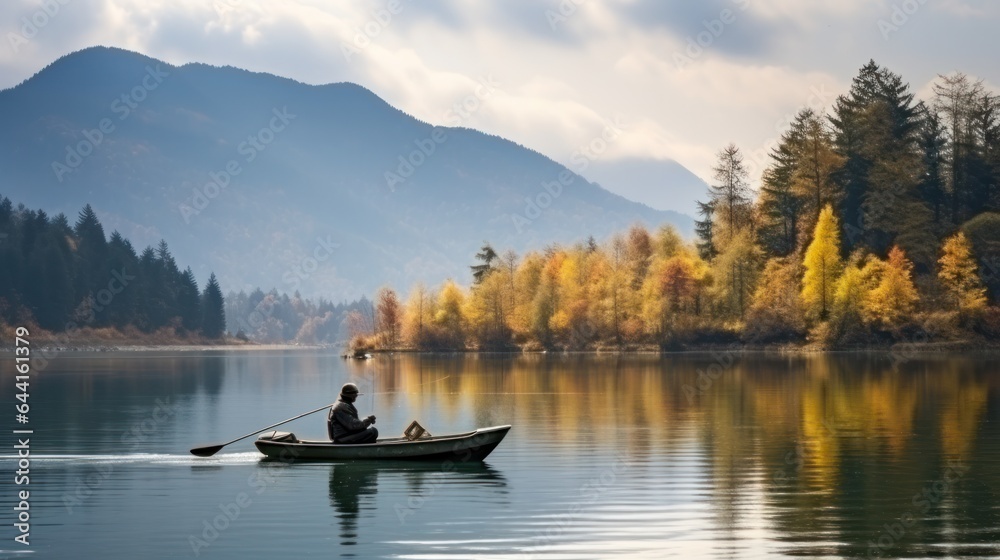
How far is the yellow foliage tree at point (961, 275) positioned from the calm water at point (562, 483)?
68323 millimetres

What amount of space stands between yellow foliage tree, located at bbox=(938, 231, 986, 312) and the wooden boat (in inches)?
4250

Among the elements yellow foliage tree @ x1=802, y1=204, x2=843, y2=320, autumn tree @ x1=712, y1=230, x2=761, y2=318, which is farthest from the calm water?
autumn tree @ x1=712, y1=230, x2=761, y2=318

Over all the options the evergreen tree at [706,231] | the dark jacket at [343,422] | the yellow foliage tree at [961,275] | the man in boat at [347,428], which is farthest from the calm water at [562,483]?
the evergreen tree at [706,231]

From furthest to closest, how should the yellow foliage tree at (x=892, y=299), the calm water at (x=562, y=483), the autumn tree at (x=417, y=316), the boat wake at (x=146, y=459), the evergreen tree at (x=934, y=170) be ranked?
the autumn tree at (x=417, y=316), the evergreen tree at (x=934, y=170), the yellow foliage tree at (x=892, y=299), the boat wake at (x=146, y=459), the calm water at (x=562, y=483)

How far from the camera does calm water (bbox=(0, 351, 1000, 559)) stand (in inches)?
1037

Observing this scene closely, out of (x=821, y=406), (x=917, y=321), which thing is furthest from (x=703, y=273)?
(x=821, y=406)

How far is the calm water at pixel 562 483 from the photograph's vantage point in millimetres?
26328

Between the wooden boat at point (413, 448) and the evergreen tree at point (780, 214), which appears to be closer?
the wooden boat at point (413, 448)

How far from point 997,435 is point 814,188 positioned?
10932 centimetres

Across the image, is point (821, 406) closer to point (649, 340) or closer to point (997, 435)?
point (997, 435)

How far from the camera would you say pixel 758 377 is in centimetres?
8912

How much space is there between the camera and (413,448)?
125 feet

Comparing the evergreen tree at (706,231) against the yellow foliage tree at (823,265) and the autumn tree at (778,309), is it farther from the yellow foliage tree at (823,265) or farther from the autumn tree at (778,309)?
the yellow foliage tree at (823,265)

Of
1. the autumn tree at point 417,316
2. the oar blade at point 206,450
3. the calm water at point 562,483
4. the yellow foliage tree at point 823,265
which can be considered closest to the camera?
the calm water at point 562,483
